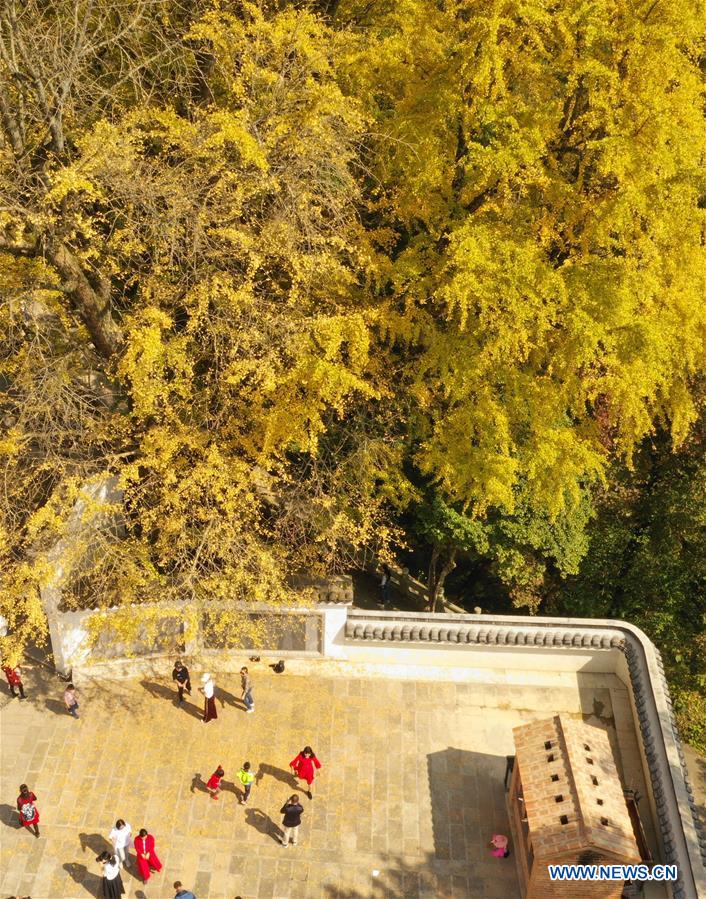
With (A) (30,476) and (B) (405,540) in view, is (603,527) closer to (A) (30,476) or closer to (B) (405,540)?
(B) (405,540)

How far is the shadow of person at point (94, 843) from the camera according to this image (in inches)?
604

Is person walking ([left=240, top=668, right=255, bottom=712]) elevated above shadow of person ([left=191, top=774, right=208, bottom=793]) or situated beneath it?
elevated above

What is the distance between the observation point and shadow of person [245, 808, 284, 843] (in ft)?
51.9

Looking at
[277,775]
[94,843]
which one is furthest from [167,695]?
[94,843]

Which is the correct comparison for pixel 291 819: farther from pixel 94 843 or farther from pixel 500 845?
pixel 500 845

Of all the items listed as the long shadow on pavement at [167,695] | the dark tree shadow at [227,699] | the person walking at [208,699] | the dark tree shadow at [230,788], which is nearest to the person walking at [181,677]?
the long shadow on pavement at [167,695]

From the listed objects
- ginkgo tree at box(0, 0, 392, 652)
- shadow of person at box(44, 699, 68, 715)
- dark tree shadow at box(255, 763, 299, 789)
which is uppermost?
ginkgo tree at box(0, 0, 392, 652)

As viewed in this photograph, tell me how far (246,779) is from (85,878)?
344cm

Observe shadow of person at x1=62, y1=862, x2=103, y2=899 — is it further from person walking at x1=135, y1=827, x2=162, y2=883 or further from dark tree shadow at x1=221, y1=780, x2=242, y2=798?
dark tree shadow at x1=221, y1=780, x2=242, y2=798

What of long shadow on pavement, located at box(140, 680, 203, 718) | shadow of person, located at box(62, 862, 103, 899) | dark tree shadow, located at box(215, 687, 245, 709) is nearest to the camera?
shadow of person, located at box(62, 862, 103, 899)

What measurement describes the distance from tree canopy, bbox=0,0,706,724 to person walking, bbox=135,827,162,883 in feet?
14.6

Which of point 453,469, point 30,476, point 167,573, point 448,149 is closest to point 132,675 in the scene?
point 167,573

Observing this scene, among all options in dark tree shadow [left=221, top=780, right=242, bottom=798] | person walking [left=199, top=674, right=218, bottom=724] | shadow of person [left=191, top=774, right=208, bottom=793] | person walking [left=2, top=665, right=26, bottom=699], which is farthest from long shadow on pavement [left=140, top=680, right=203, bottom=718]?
person walking [left=2, top=665, right=26, bottom=699]

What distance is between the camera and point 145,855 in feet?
47.8
